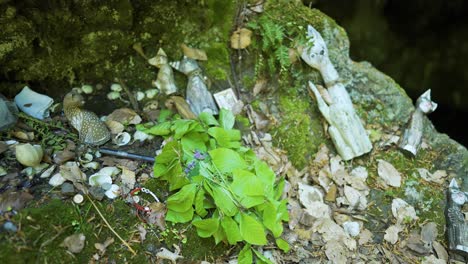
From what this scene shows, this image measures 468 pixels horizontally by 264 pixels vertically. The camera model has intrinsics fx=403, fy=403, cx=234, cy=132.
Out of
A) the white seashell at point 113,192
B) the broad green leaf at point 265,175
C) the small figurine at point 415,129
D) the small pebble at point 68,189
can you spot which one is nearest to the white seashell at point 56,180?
the small pebble at point 68,189

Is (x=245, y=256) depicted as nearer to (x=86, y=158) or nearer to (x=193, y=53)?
(x=86, y=158)

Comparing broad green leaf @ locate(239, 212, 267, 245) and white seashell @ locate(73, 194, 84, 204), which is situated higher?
white seashell @ locate(73, 194, 84, 204)

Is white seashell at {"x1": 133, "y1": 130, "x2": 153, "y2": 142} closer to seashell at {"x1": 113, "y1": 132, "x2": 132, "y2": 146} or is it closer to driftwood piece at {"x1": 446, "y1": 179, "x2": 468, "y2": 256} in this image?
seashell at {"x1": 113, "y1": 132, "x2": 132, "y2": 146}

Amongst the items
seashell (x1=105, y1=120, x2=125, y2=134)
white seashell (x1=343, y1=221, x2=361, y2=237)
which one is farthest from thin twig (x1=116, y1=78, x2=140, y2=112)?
white seashell (x1=343, y1=221, x2=361, y2=237)

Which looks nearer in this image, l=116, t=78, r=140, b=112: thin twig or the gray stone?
the gray stone

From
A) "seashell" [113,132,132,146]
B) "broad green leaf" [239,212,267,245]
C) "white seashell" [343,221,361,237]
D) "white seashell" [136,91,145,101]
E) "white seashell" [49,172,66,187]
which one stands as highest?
"white seashell" [136,91,145,101]

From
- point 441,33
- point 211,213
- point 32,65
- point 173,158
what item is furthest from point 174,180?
point 441,33
